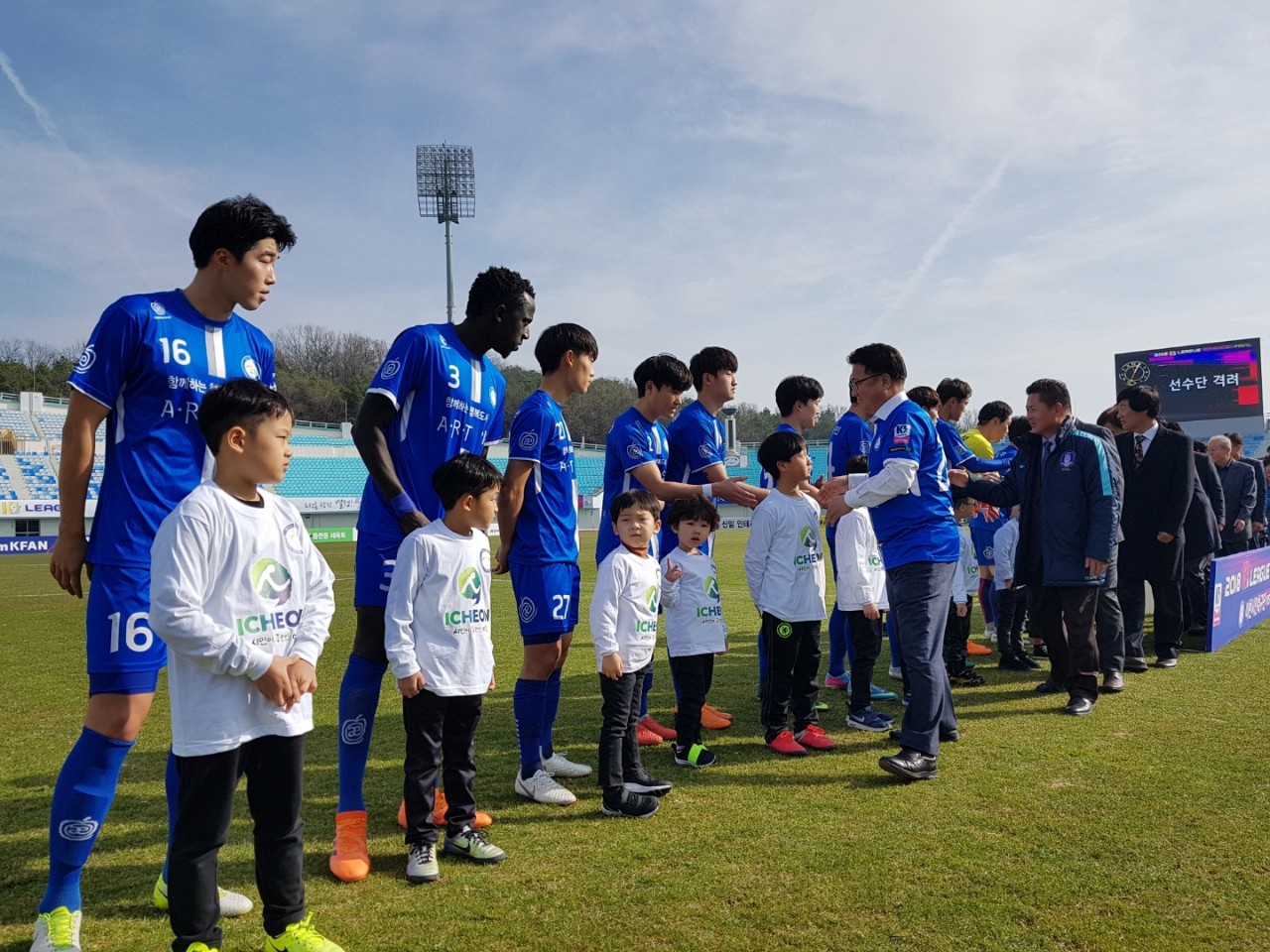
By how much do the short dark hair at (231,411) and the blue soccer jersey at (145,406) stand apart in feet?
1.41

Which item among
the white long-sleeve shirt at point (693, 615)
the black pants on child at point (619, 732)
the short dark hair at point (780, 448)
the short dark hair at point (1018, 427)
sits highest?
the short dark hair at point (1018, 427)

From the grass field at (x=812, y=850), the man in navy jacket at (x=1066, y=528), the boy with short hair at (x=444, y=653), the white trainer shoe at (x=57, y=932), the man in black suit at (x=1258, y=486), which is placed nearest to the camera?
the white trainer shoe at (x=57, y=932)

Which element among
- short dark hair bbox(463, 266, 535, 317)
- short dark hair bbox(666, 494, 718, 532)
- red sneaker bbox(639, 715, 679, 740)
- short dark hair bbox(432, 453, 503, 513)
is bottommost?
red sneaker bbox(639, 715, 679, 740)

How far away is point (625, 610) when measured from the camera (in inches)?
156

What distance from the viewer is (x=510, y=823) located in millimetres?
3691

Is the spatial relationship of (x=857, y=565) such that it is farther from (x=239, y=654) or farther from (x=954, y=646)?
(x=239, y=654)

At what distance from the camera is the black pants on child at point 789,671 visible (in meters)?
4.68

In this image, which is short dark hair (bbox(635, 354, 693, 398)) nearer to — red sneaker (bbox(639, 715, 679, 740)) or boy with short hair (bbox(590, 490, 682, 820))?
boy with short hair (bbox(590, 490, 682, 820))

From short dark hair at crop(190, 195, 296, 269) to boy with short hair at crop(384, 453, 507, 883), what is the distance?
42.1 inches

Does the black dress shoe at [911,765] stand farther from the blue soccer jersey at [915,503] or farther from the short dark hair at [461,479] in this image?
the short dark hair at [461,479]

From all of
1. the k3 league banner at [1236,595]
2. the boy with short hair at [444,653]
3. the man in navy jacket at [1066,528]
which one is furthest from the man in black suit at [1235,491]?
the boy with short hair at [444,653]

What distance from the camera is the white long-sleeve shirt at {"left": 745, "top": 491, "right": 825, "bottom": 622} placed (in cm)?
471

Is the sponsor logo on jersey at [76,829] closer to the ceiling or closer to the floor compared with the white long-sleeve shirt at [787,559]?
→ closer to the floor

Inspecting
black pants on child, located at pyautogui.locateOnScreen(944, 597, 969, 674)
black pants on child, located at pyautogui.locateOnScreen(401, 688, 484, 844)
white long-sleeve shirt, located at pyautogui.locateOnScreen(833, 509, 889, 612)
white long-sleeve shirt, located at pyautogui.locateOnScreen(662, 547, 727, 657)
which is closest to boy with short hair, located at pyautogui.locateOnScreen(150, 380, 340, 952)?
black pants on child, located at pyautogui.locateOnScreen(401, 688, 484, 844)
